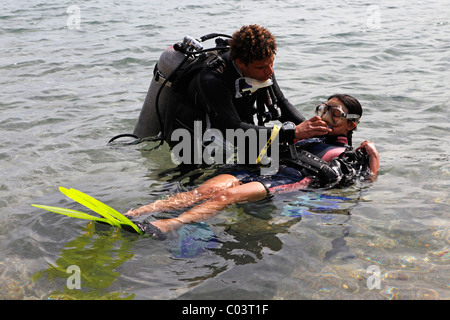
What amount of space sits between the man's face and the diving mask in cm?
74

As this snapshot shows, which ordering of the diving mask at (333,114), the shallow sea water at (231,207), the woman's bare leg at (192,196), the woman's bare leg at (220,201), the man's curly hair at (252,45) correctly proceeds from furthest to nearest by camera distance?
the diving mask at (333,114)
the woman's bare leg at (192,196)
the man's curly hair at (252,45)
the woman's bare leg at (220,201)
the shallow sea water at (231,207)

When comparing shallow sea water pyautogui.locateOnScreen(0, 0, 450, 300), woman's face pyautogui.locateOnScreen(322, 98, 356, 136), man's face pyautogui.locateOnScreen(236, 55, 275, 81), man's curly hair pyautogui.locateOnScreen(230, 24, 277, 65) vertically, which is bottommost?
shallow sea water pyautogui.locateOnScreen(0, 0, 450, 300)

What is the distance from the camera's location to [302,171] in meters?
4.87

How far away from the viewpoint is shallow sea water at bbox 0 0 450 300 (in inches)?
143

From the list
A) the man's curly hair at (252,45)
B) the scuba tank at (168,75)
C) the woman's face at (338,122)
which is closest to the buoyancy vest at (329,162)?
the woman's face at (338,122)

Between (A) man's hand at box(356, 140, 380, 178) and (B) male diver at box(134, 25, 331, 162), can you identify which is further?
(A) man's hand at box(356, 140, 380, 178)

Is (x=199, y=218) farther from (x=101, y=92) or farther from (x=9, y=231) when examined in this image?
(x=101, y=92)

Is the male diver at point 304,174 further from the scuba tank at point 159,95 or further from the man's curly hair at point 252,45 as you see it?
the scuba tank at point 159,95

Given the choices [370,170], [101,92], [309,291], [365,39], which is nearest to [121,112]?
[101,92]

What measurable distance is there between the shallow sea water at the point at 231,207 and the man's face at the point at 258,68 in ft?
4.01

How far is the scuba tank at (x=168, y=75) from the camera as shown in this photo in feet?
16.4

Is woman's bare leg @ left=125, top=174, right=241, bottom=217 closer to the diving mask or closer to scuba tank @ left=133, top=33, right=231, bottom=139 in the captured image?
scuba tank @ left=133, top=33, right=231, bottom=139

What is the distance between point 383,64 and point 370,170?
235 inches

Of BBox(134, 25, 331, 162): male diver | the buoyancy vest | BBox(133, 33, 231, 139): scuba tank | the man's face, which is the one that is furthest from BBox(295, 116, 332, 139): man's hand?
BBox(133, 33, 231, 139): scuba tank
